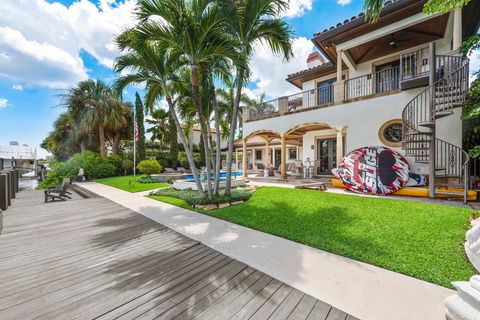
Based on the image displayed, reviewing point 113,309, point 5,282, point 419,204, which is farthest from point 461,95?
point 5,282

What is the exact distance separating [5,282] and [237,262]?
3196 millimetres

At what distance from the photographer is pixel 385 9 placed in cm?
799

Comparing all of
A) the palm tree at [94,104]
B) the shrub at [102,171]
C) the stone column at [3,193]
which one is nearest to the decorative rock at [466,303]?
the stone column at [3,193]

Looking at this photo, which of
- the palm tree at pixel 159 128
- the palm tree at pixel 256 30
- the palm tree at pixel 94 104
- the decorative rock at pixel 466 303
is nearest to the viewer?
the decorative rock at pixel 466 303

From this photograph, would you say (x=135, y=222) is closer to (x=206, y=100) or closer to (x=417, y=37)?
(x=206, y=100)

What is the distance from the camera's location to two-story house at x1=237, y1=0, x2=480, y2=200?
271 inches

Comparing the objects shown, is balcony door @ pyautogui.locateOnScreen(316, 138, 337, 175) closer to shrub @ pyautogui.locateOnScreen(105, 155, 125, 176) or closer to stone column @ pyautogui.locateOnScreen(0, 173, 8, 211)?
stone column @ pyautogui.locateOnScreen(0, 173, 8, 211)

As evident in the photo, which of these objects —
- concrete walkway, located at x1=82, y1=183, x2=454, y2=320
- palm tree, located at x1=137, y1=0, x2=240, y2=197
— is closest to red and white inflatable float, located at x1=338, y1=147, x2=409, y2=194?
concrete walkway, located at x1=82, y1=183, x2=454, y2=320

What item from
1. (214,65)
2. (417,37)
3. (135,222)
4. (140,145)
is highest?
(417,37)

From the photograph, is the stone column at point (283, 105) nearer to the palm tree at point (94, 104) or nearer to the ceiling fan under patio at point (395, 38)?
the ceiling fan under patio at point (395, 38)

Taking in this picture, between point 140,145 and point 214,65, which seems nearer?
point 214,65

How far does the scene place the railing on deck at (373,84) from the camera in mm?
9616

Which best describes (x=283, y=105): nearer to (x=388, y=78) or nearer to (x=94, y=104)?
(x=388, y=78)

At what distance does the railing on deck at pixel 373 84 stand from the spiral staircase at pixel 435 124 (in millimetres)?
2138
